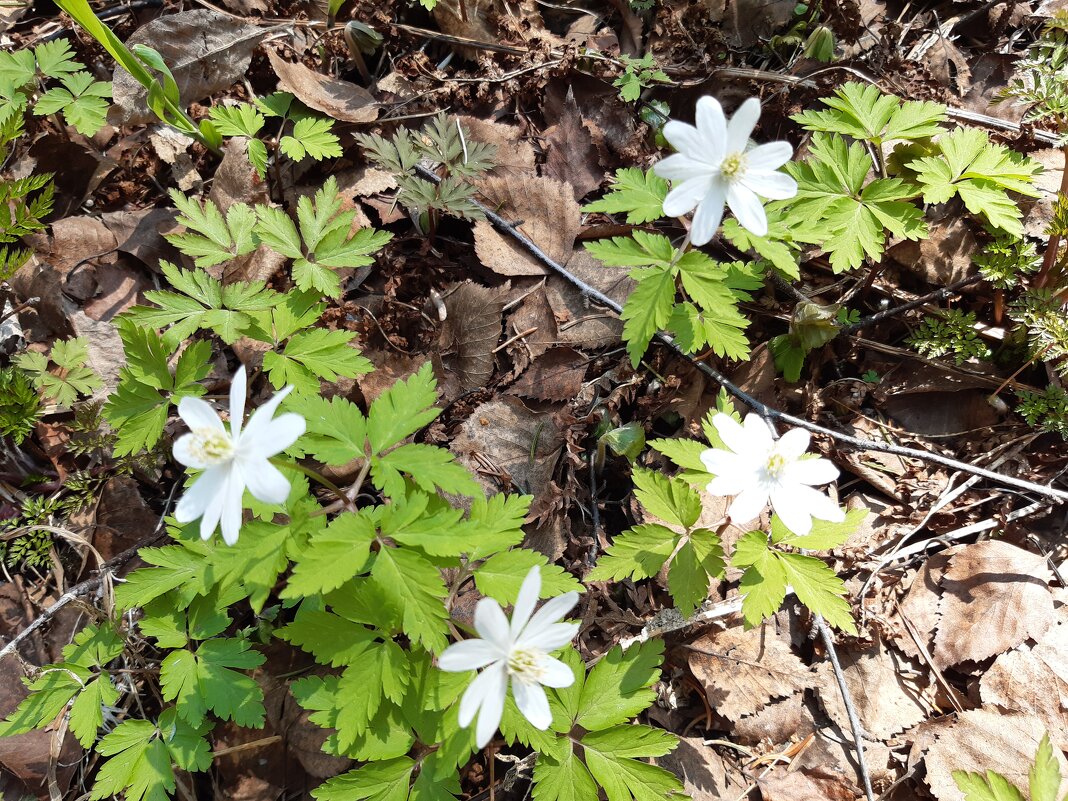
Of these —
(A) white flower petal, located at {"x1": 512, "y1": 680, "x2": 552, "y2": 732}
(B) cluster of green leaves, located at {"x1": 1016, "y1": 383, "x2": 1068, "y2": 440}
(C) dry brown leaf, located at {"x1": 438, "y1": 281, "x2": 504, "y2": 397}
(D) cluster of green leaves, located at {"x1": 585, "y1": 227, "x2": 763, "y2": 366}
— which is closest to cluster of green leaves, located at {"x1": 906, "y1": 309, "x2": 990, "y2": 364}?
(B) cluster of green leaves, located at {"x1": 1016, "y1": 383, "x2": 1068, "y2": 440}

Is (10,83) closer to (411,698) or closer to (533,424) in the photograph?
(533,424)

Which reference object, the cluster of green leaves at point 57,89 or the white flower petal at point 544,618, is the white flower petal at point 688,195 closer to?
the white flower petal at point 544,618

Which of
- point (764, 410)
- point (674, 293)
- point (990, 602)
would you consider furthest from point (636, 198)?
point (990, 602)

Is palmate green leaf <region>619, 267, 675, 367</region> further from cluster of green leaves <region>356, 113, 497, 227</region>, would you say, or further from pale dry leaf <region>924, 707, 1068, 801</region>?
pale dry leaf <region>924, 707, 1068, 801</region>

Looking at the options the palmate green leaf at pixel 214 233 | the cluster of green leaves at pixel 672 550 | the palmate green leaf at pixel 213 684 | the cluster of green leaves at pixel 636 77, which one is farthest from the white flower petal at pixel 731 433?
the palmate green leaf at pixel 214 233

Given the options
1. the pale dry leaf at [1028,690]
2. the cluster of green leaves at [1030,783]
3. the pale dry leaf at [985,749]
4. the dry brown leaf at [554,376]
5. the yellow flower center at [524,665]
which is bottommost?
the pale dry leaf at [985,749]

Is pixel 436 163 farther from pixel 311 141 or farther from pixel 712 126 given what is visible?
pixel 712 126

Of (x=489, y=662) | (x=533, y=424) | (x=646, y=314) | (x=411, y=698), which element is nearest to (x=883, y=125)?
(x=646, y=314)
